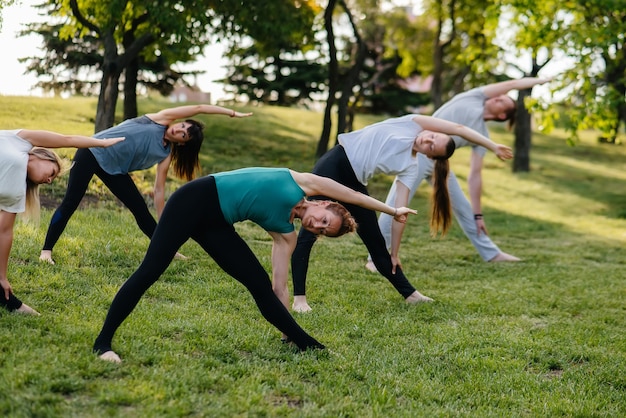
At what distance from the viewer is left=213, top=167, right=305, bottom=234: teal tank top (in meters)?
4.64

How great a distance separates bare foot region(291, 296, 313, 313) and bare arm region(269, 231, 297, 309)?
3.31 ft

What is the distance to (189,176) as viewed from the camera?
7.11 meters

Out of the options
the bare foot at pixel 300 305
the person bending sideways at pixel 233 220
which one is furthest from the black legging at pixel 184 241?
the bare foot at pixel 300 305

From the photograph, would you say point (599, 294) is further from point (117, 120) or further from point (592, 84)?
point (117, 120)

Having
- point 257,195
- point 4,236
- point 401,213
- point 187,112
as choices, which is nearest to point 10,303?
point 4,236

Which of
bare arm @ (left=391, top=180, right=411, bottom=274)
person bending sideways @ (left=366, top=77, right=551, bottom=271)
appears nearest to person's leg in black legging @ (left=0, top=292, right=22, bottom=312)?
bare arm @ (left=391, top=180, right=411, bottom=274)

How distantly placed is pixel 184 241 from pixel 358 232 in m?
2.43

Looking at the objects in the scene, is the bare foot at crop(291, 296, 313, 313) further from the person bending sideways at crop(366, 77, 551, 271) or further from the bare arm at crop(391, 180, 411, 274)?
the person bending sideways at crop(366, 77, 551, 271)

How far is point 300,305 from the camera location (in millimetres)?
6504

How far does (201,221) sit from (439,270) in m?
5.48

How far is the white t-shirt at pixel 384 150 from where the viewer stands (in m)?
A: 6.77

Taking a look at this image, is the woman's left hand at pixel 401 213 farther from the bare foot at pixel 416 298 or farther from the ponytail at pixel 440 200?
the ponytail at pixel 440 200

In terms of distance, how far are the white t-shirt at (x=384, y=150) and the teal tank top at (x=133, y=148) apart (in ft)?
6.06

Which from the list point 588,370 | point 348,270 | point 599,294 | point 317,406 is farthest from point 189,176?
point 599,294
